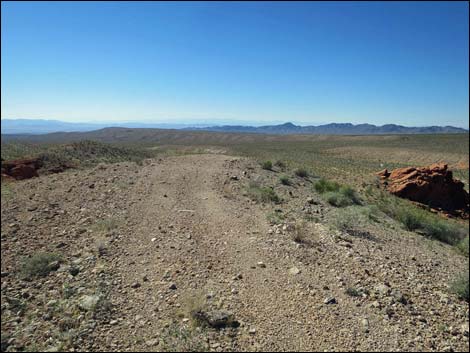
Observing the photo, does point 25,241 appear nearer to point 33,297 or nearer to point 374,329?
point 33,297

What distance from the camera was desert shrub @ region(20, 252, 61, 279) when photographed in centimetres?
540

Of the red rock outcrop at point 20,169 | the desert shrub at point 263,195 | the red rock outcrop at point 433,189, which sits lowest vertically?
the red rock outcrop at point 433,189

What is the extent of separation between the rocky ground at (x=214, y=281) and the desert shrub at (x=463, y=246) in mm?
173

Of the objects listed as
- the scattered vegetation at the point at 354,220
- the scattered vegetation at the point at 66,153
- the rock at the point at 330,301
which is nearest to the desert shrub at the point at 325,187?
the scattered vegetation at the point at 354,220

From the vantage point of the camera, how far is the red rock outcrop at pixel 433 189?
1746cm

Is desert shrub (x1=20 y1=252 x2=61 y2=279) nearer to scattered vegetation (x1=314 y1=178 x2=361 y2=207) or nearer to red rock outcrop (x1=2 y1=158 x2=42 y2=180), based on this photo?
red rock outcrop (x1=2 y1=158 x2=42 y2=180)

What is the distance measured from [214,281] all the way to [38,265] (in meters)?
2.93

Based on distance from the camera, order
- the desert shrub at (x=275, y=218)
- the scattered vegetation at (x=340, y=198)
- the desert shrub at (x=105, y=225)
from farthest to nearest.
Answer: the scattered vegetation at (x=340, y=198), the desert shrub at (x=275, y=218), the desert shrub at (x=105, y=225)

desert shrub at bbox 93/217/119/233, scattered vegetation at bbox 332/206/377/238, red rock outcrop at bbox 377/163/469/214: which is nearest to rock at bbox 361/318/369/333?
scattered vegetation at bbox 332/206/377/238

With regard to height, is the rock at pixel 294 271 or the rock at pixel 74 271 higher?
the rock at pixel 74 271

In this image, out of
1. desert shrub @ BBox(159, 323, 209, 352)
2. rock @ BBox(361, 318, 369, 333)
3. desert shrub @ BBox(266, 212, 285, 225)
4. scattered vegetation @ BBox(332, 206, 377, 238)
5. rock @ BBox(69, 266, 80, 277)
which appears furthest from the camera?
desert shrub @ BBox(266, 212, 285, 225)

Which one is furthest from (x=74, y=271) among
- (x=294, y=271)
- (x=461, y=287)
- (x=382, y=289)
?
(x=461, y=287)

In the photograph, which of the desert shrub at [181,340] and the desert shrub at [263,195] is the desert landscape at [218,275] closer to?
the desert shrub at [181,340]

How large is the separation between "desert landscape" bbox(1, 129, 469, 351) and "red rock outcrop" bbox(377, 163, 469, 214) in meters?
7.63
